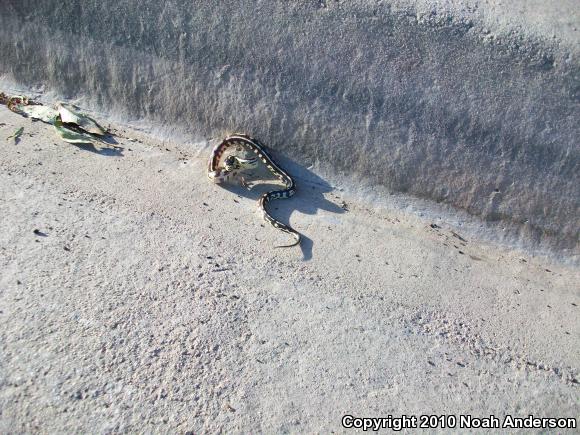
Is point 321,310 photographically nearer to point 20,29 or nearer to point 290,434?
point 290,434

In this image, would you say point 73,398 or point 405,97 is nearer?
point 73,398

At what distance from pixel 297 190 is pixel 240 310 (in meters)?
2.44

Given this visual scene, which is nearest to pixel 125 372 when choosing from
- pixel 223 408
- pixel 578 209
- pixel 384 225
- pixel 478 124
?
pixel 223 408

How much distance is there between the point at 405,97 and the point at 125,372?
4927mm

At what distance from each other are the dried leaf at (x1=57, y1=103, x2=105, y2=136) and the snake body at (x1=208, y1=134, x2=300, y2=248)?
1.82 metres

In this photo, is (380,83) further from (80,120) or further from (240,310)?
(80,120)

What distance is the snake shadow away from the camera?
8.02 meters

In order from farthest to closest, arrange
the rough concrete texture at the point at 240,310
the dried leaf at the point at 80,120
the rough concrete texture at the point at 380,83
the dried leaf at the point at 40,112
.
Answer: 1. the dried leaf at the point at 40,112
2. the dried leaf at the point at 80,120
3. the rough concrete texture at the point at 380,83
4. the rough concrete texture at the point at 240,310

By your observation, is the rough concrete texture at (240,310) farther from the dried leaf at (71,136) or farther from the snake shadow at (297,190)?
the dried leaf at (71,136)

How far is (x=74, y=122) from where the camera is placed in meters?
8.83

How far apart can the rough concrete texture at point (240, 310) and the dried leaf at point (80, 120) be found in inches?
19.0

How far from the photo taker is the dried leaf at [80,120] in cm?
886

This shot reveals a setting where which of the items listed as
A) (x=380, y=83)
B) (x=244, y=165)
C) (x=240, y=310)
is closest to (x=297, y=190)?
(x=244, y=165)

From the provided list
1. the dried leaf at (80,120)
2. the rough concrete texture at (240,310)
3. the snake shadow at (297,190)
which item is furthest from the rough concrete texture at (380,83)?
the rough concrete texture at (240,310)
